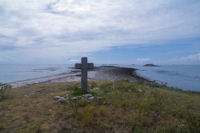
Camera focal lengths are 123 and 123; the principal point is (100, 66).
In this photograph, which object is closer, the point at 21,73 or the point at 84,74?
the point at 84,74

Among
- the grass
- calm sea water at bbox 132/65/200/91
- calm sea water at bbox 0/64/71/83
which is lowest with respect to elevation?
calm sea water at bbox 132/65/200/91

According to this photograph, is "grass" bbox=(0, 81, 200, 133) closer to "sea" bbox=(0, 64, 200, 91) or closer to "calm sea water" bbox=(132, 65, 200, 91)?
"sea" bbox=(0, 64, 200, 91)

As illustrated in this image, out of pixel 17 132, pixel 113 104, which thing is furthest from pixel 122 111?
pixel 17 132

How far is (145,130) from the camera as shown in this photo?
10.5ft

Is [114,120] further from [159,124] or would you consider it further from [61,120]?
[61,120]

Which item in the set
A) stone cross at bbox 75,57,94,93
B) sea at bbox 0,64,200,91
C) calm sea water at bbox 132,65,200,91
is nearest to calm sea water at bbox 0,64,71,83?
sea at bbox 0,64,200,91

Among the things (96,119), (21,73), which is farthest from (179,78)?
(21,73)

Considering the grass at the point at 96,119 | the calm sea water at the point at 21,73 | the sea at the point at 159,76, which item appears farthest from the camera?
the calm sea water at the point at 21,73

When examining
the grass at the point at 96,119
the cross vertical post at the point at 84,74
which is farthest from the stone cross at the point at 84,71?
the grass at the point at 96,119

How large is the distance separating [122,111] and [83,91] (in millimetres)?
2784

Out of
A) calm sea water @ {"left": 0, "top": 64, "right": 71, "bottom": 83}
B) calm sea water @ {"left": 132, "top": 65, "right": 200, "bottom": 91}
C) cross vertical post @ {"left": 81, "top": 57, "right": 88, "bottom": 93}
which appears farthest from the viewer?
calm sea water @ {"left": 0, "top": 64, "right": 71, "bottom": 83}

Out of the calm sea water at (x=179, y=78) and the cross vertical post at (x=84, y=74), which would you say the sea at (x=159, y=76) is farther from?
the cross vertical post at (x=84, y=74)

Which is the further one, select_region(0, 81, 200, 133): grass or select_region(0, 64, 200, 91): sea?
select_region(0, 64, 200, 91): sea

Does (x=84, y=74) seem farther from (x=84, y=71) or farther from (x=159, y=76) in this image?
(x=159, y=76)
